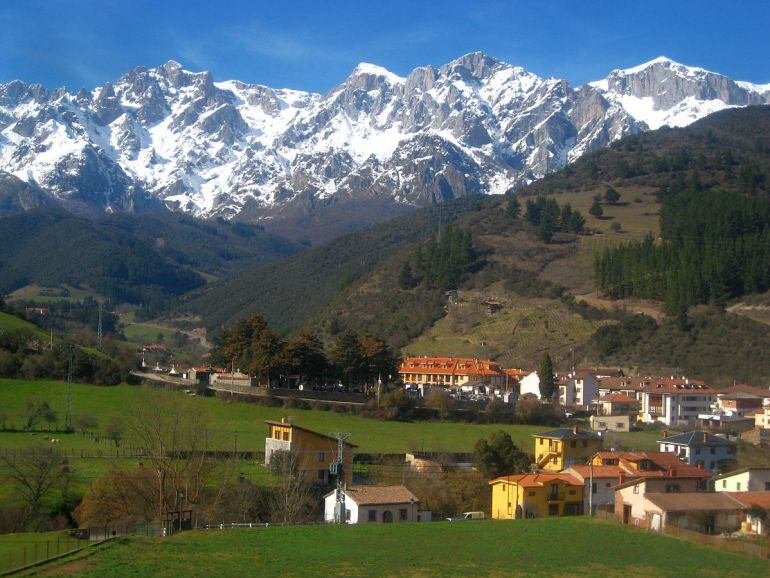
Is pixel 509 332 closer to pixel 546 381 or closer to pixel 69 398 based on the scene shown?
pixel 546 381

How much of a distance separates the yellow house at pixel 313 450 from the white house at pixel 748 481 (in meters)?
14.6

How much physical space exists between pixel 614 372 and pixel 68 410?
4121 centimetres

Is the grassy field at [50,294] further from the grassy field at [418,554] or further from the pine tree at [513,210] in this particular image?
the grassy field at [418,554]

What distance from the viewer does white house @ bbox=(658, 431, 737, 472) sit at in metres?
48.8

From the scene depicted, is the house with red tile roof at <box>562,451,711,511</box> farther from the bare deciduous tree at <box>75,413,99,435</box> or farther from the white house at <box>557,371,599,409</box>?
the white house at <box>557,371,599,409</box>

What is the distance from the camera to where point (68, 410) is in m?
56.0

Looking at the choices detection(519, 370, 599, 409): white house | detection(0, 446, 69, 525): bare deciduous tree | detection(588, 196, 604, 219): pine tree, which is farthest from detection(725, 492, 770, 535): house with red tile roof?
detection(588, 196, 604, 219): pine tree

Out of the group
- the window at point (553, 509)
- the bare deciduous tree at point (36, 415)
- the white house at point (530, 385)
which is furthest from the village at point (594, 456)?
the bare deciduous tree at point (36, 415)

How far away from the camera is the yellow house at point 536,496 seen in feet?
123

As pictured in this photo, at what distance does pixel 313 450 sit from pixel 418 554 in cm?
1781

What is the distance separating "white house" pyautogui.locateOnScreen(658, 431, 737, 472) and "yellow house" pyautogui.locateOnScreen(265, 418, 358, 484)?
613 inches

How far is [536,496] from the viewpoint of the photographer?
37.8m

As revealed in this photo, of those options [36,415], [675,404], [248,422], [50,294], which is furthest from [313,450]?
[50,294]

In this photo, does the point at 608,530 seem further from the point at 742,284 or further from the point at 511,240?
the point at 511,240
